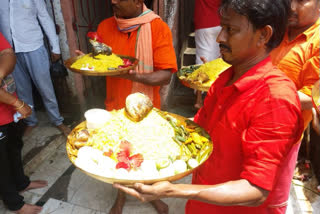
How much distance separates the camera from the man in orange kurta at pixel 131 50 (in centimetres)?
257

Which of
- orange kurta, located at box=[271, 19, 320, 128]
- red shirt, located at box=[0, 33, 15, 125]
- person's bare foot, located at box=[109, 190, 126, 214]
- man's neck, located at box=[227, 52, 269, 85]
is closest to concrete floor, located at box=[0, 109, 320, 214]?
person's bare foot, located at box=[109, 190, 126, 214]

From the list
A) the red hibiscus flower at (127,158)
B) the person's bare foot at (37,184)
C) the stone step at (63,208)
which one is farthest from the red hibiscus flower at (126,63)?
the person's bare foot at (37,184)

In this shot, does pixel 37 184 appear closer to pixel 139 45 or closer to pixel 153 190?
pixel 139 45

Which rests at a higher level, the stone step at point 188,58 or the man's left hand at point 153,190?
the man's left hand at point 153,190

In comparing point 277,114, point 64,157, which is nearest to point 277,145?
point 277,114

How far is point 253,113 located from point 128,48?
181 centimetres

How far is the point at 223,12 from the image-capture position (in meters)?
1.27

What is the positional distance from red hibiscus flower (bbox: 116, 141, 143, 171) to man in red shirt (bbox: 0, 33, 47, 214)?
64.1 inches

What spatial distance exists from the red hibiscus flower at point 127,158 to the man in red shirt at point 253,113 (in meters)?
0.14

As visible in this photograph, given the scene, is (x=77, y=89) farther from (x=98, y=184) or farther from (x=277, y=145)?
(x=277, y=145)

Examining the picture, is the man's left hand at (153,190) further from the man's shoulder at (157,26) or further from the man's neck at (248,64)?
the man's shoulder at (157,26)

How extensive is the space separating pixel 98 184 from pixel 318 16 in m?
3.30

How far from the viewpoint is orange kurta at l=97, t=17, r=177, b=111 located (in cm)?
258

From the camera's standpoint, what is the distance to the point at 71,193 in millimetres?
3389
